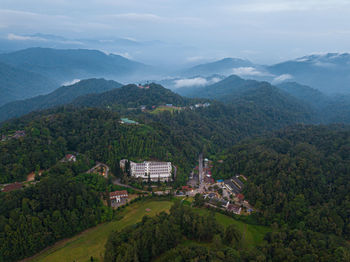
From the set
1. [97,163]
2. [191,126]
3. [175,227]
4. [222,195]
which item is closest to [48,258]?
[175,227]

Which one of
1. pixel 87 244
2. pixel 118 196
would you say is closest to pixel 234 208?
pixel 118 196

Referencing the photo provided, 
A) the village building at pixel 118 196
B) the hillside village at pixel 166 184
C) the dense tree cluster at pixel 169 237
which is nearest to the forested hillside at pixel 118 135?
the hillside village at pixel 166 184

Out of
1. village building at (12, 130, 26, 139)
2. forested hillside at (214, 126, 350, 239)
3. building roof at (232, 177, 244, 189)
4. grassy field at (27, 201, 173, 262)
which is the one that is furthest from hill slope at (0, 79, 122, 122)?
forested hillside at (214, 126, 350, 239)

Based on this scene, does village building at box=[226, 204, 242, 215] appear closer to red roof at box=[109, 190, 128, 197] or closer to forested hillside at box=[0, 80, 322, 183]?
forested hillside at box=[0, 80, 322, 183]

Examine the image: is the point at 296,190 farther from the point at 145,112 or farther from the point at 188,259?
the point at 145,112

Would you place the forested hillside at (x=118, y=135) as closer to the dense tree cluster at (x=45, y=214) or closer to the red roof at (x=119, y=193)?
the red roof at (x=119, y=193)
